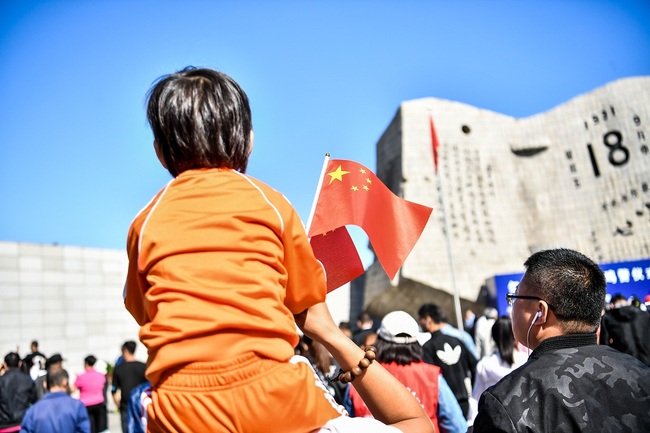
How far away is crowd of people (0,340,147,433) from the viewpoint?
16.9 feet

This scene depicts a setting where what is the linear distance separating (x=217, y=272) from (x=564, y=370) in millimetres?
1247

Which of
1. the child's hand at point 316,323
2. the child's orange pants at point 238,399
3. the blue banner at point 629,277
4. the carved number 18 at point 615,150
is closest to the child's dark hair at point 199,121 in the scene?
the child's hand at point 316,323

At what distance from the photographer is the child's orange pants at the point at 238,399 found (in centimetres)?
120

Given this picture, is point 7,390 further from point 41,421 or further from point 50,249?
point 50,249

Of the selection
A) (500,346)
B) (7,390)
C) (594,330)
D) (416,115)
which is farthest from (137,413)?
(416,115)

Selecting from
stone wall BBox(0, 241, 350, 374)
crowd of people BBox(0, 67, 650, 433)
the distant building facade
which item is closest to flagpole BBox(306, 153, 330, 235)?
crowd of people BBox(0, 67, 650, 433)

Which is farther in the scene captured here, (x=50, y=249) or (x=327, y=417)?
(x=50, y=249)

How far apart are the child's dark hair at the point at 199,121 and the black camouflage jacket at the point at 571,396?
3.74 ft

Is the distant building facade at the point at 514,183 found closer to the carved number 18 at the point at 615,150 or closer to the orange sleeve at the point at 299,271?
the carved number 18 at the point at 615,150

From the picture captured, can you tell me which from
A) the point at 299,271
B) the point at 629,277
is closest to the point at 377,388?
the point at 299,271

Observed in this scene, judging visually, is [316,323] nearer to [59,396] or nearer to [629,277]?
[59,396]

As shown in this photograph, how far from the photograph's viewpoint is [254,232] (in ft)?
4.36

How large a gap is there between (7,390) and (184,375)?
6547mm

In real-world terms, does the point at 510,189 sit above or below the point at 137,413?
above
